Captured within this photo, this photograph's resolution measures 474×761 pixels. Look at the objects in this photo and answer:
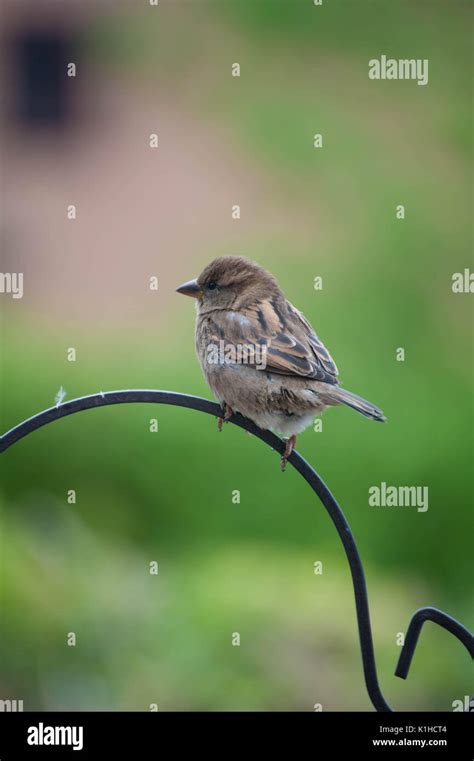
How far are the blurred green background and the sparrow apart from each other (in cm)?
159

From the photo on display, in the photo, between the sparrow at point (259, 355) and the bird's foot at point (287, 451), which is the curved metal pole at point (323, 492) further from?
the sparrow at point (259, 355)

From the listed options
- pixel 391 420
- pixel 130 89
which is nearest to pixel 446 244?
pixel 391 420

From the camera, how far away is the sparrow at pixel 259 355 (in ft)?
10.9

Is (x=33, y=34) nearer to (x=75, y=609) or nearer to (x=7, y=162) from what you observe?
(x=7, y=162)

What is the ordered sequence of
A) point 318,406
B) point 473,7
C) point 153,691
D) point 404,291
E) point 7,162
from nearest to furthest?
point 318,406
point 153,691
point 404,291
point 7,162
point 473,7

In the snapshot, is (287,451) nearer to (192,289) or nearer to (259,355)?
(259,355)

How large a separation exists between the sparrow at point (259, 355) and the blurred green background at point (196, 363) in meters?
1.59

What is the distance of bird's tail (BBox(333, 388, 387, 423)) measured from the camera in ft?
9.73

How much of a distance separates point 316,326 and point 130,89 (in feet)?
11.5

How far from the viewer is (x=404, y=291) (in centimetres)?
705

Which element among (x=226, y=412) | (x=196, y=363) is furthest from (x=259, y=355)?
(x=196, y=363)

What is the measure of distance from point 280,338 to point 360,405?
0.52 metres

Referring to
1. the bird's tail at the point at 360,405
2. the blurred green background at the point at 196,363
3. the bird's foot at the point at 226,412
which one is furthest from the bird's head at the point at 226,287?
the blurred green background at the point at 196,363

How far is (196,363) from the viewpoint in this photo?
6117mm
